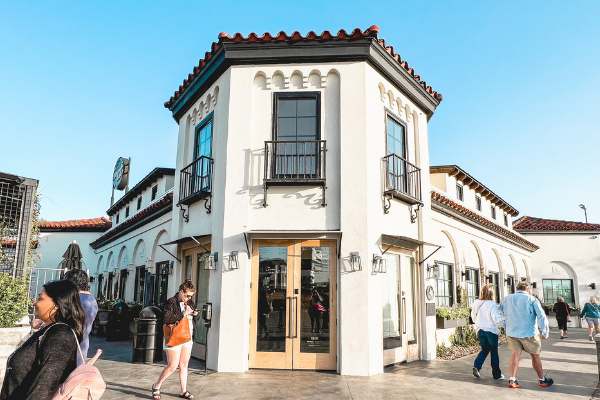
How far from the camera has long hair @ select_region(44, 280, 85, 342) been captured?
2.87m

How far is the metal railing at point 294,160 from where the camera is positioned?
348 inches

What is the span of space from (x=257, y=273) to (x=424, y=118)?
613 cm

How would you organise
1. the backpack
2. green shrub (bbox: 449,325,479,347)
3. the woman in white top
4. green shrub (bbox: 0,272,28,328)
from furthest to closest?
green shrub (bbox: 449,325,479,347)
the woman in white top
green shrub (bbox: 0,272,28,328)
the backpack

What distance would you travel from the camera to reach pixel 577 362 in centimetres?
1047

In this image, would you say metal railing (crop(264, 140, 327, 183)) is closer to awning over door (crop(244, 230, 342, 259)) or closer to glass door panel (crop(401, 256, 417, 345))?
awning over door (crop(244, 230, 342, 259))

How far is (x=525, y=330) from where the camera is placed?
7.60m

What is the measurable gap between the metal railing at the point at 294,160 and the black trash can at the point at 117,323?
8.13m

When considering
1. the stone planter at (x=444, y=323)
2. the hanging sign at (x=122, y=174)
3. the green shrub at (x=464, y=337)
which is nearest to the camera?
the stone planter at (x=444, y=323)

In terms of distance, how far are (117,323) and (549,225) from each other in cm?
2296

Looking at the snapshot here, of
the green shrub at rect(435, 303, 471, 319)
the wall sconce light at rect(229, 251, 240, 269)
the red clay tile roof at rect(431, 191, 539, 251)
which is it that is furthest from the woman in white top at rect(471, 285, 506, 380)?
the wall sconce light at rect(229, 251, 240, 269)

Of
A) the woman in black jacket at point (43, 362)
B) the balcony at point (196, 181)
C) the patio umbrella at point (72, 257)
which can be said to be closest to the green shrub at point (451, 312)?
the balcony at point (196, 181)

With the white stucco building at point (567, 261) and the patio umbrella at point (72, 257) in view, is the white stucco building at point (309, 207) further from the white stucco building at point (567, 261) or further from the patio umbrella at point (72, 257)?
the white stucco building at point (567, 261)

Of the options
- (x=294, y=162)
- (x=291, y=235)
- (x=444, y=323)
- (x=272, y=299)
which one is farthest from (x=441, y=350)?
(x=294, y=162)

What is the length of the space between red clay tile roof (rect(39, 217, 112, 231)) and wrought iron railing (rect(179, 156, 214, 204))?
18.3 metres
